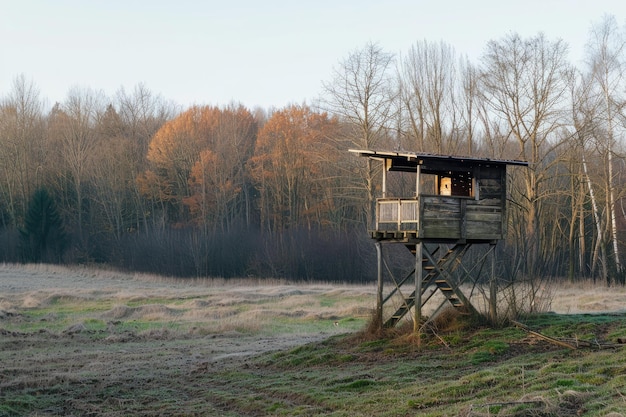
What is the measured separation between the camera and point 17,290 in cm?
4434

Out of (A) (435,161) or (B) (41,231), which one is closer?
(A) (435,161)

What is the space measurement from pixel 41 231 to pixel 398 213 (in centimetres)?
6025

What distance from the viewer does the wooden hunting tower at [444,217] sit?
22.4 m

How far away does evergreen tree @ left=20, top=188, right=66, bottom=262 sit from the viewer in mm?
75312

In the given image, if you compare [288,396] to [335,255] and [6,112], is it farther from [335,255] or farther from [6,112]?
[6,112]

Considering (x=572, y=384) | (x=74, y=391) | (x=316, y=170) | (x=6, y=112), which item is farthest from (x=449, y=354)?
(x=6, y=112)

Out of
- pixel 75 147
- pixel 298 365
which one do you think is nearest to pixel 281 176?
pixel 75 147

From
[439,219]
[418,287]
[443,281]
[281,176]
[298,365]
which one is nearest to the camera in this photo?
[298,365]

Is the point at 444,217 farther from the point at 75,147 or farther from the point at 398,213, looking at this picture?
the point at 75,147

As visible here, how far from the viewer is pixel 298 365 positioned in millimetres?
20781

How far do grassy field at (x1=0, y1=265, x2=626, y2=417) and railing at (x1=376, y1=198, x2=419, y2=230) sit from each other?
2.94 m

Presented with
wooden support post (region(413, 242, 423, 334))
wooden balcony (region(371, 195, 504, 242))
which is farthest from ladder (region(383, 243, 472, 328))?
wooden balcony (region(371, 195, 504, 242))

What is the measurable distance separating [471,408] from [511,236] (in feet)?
124

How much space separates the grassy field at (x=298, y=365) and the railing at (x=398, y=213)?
294cm
